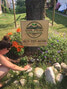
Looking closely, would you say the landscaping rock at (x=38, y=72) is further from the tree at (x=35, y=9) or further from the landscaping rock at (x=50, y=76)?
the tree at (x=35, y=9)

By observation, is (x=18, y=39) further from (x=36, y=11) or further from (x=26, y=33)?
(x=36, y=11)

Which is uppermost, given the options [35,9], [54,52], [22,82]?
Answer: [35,9]

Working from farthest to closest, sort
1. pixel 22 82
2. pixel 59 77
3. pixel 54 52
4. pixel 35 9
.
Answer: pixel 54 52 → pixel 35 9 → pixel 59 77 → pixel 22 82

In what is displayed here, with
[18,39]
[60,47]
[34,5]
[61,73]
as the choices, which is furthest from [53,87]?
[34,5]

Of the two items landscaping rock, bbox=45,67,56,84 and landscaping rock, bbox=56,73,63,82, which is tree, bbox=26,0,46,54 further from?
landscaping rock, bbox=56,73,63,82

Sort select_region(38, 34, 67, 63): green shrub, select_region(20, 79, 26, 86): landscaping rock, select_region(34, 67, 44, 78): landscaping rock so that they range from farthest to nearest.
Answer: select_region(38, 34, 67, 63): green shrub < select_region(34, 67, 44, 78): landscaping rock < select_region(20, 79, 26, 86): landscaping rock

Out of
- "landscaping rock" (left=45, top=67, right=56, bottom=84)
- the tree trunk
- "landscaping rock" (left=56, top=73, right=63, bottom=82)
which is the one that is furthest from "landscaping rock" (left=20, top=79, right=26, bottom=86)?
the tree trunk

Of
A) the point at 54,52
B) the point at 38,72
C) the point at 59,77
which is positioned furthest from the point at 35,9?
the point at 59,77

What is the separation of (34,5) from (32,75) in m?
1.75

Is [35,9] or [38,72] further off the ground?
[35,9]

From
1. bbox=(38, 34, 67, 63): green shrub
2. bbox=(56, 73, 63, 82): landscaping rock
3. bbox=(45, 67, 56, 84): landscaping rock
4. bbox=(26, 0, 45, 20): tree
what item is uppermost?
bbox=(26, 0, 45, 20): tree

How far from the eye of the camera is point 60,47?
10.3 ft

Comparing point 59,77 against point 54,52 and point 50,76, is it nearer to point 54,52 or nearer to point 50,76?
point 50,76

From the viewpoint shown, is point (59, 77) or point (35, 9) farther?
point (35, 9)
